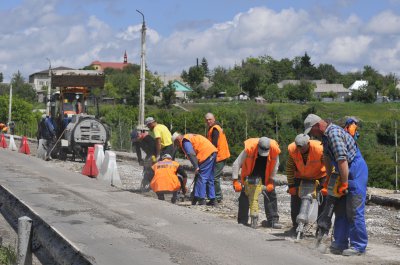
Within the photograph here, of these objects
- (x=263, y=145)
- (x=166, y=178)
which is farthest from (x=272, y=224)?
(x=166, y=178)

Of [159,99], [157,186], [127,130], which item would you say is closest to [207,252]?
[157,186]

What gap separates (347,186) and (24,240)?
3.86 metres

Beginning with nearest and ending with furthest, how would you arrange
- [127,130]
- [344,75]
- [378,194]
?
[378,194] → [127,130] → [344,75]

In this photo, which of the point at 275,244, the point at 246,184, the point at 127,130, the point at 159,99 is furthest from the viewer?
the point at 159,99

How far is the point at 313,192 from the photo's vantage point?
10109 mm

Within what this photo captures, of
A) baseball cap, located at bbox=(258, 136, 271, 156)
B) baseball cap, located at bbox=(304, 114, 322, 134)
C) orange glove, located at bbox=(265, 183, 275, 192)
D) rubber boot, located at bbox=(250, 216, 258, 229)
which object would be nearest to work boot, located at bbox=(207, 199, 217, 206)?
rubber boot, located at bbox=(250, 216, 258, 229)

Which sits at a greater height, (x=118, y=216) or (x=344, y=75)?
(x=344, y=75)

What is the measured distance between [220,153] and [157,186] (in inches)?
57.2

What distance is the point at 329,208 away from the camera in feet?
29.9

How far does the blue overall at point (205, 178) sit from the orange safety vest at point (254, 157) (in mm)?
2879

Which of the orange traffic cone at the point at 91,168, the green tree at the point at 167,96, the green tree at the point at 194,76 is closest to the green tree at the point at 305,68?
the green tree at the point at 194,76

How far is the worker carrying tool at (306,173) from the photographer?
10.0 metres

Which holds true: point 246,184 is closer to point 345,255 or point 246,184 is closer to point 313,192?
point 313,192

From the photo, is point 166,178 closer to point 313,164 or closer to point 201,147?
point 201,147
